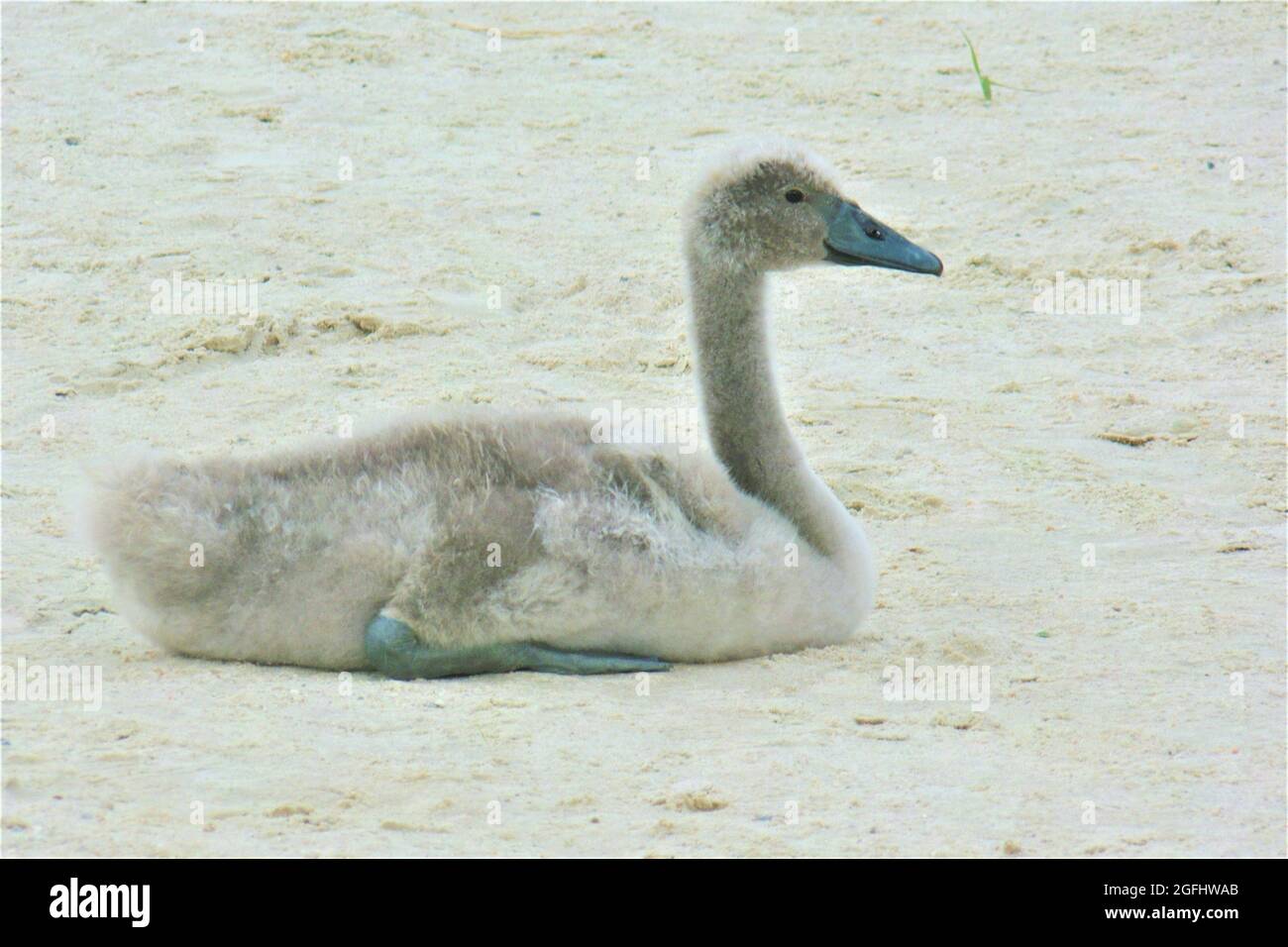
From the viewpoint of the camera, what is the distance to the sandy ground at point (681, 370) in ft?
14.6

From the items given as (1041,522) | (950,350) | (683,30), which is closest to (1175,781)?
(1041,522)

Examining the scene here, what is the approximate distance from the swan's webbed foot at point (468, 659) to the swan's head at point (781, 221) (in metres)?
1.29

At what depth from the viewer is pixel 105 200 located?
9.34m

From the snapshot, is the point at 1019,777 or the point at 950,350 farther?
the point at 950,350

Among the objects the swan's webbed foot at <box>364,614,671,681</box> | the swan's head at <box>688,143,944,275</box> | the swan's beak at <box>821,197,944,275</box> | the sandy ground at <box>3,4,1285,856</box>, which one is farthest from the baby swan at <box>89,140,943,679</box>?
the swan's beak at <box>821,197,944,275</box>

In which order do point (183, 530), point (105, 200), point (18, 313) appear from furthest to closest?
point (105, 200), point (18, 313), point (183, 530)

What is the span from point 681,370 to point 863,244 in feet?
7.07

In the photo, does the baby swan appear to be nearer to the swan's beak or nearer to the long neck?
the long neck

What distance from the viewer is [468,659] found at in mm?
5262

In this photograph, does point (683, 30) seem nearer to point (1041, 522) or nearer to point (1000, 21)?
point (1000, 21)

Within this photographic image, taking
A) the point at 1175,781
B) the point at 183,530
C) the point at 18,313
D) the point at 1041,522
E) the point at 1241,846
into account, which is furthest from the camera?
the point at 18,313

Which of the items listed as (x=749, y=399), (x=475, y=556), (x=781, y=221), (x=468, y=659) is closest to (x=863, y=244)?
(x=781, y=221)

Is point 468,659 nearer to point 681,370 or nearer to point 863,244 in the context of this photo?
point 863,244

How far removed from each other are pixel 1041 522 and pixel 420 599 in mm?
2481
